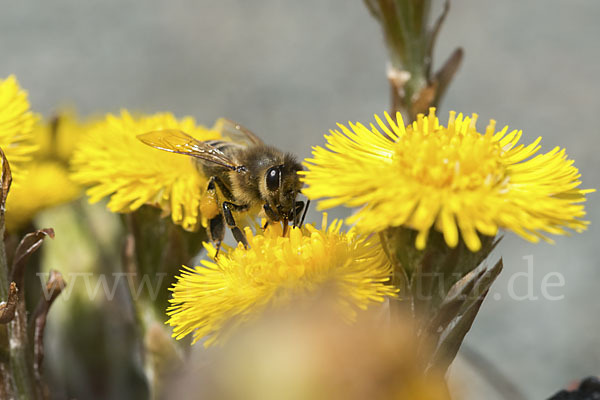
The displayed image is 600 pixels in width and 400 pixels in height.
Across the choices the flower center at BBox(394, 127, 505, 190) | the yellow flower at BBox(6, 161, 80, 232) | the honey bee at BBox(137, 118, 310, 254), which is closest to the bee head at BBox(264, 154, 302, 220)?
the honey bee at BBox(137, 118, 310, 254)

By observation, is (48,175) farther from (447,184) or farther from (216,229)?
(447,184)

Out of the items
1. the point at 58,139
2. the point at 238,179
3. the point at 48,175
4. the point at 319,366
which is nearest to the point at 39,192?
the point at 48,175

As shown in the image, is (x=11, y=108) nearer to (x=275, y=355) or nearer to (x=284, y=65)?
(x=275, y=355)

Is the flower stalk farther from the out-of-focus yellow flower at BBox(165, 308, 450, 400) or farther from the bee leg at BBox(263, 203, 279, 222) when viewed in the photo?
the out-of-focus yellow flower at BBox(165, 308, 450, 400)

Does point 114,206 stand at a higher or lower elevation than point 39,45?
lower

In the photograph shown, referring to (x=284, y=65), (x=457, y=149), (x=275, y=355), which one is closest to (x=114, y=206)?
(x=457, y=149)

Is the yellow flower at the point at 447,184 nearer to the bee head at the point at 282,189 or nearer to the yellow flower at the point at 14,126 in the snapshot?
the bee head at the point at 282,189

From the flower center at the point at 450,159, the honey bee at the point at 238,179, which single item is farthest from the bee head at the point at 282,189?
the flower center at the point at 450,159
